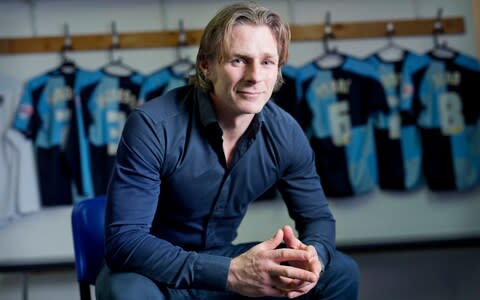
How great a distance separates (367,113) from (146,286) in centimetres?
188

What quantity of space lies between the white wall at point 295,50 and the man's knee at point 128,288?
1.61 metres

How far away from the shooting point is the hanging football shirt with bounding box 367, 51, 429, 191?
2635 mm

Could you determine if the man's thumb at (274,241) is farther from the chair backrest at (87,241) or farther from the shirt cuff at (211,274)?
the chair backrest at (87,241)

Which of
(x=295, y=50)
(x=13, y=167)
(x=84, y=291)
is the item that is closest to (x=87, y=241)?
(x=84, y=291)

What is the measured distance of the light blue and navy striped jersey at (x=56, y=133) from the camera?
2.54m

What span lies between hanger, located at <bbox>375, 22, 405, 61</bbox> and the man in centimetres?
157

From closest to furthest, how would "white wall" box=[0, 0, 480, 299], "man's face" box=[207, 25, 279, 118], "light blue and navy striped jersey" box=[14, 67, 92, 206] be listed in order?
"man's face" box=[207, 25, 279, 118], "light blue and navy striped jersey" box=[14, 67, 92, 206], "white wall" box=[0, 0, 480, 299]

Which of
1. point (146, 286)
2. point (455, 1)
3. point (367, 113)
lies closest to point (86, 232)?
point (146, 286)

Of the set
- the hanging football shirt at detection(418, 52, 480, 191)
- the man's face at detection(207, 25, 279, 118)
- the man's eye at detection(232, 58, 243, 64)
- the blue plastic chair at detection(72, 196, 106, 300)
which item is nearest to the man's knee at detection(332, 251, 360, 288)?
the man's face at detection(207, 25, 279, 118)

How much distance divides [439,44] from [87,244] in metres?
2.28

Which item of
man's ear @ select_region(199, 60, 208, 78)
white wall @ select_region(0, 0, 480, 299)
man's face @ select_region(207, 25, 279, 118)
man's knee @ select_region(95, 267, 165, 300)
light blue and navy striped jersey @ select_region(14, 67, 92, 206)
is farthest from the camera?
white wall @ select_region(0, 0, 480, 299)

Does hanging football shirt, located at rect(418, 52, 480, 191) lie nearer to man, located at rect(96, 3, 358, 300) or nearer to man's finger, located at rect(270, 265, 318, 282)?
man, located at rect(96, 3, 358, 300)

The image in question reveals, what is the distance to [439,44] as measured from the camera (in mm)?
2775

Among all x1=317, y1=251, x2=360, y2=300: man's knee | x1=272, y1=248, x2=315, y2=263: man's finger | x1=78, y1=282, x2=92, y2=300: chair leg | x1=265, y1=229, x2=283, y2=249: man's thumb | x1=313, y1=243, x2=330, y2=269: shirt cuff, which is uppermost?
x1=265, y1=229, x2=283, y2=249: man's thumb
